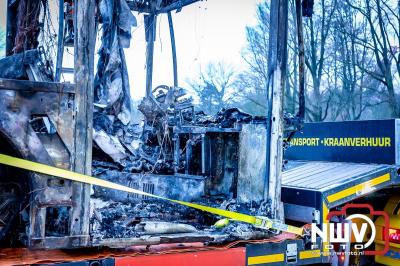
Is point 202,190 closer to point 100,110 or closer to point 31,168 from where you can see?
point 100,110

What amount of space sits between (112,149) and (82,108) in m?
2.47

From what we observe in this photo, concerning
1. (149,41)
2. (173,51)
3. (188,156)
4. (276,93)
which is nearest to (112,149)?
(188,156)

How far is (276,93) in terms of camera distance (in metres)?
3.81

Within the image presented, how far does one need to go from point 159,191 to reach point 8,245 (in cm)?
237

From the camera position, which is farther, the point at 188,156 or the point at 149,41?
the point at 149,41

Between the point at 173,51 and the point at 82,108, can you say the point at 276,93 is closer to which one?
the point at 82,108

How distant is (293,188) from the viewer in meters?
4.30

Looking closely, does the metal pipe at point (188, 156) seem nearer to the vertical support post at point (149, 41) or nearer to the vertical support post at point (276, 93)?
the vertical support post at point (149, 41)

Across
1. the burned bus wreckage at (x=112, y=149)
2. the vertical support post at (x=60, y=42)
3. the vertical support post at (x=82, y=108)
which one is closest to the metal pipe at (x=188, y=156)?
the burned bus wreckage at (x=112, y=149)

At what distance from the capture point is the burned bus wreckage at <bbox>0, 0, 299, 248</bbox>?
2.81 meters

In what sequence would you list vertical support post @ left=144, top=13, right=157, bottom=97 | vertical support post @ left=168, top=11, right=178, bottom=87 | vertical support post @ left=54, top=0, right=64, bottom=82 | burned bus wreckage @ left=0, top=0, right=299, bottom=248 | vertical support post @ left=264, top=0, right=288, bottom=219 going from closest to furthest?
burned bus wreckage @ left=0, top=0, right=299, bottom=248
vertical support post @ left=54, top=0, right=64, bottom=82
vertical support post @ left=264, top=0, right=288, bottom=219
vertical support post @ left=144, top=13, right=157, bottom=97
vertical support post @ left=168, top=11, right=178, bottom=87

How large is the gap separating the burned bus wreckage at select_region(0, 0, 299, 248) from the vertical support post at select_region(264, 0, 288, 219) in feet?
0.26

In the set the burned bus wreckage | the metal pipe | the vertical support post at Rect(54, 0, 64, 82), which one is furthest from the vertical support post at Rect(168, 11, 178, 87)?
the vertical support post at Rect(54, 0, 64, 82)

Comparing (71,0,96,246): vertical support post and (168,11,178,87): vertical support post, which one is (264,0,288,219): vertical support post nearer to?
(71,0,96,246): vertical support post
